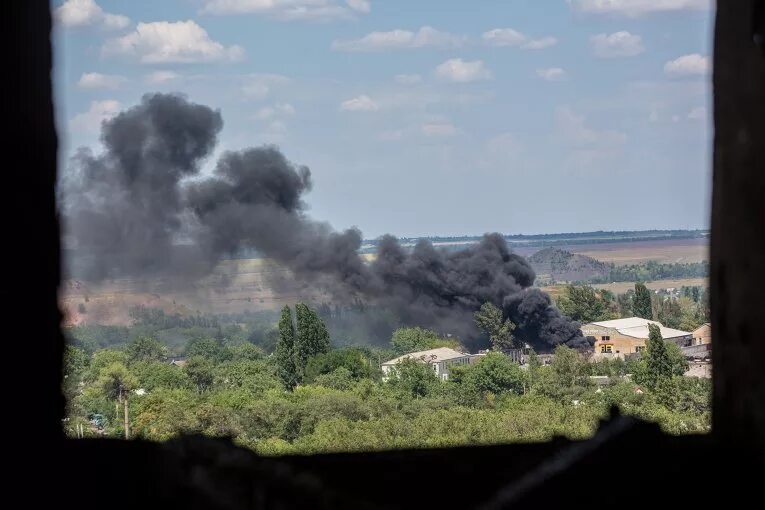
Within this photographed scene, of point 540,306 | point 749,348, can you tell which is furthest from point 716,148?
point 540,306

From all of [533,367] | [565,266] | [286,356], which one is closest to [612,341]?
[533,367]

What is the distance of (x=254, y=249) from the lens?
4944 cm

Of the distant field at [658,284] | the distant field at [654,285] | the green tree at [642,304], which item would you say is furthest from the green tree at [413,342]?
the distant field at [658,284]

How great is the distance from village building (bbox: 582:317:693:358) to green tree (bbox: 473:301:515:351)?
171 inches

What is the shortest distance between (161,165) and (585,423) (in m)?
22.5

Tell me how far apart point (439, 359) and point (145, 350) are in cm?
1469

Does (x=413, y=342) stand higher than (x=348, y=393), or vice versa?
(x=413, y=342)

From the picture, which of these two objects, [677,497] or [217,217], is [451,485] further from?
[217,217]

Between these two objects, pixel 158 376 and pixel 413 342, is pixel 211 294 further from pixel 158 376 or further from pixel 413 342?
pixel 413 342

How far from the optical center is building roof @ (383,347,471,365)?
48844mm

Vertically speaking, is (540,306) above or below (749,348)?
below

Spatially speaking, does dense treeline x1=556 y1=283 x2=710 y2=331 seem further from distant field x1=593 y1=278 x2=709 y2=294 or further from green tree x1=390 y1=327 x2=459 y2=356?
green tree x1=390 y1=327 x2=459 y2=356

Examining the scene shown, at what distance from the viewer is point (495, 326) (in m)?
52.0

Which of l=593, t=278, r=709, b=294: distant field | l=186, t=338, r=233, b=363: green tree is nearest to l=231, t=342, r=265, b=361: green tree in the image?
l=186, t=338, r=233, b=363: green tree
